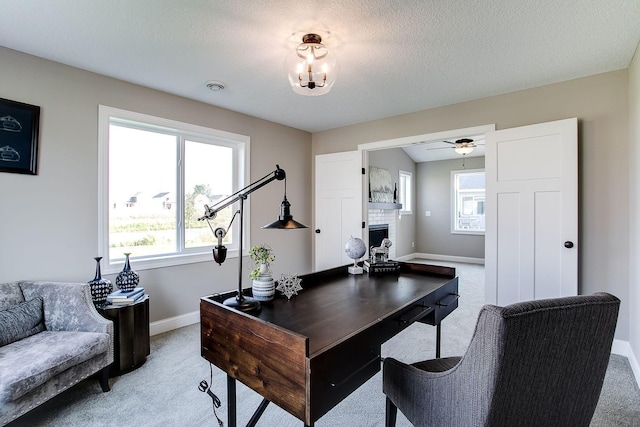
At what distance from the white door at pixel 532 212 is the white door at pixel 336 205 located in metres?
1.59

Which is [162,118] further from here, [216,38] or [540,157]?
[540,157]

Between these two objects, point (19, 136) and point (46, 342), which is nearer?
point (46, 342)

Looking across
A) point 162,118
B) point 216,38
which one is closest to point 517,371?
point 216,38

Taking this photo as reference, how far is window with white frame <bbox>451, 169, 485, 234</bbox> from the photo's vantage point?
7117mm

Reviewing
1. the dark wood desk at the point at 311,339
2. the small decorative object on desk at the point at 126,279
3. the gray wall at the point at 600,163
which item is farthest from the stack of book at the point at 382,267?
the small decorative object on desk at the point at 126,279

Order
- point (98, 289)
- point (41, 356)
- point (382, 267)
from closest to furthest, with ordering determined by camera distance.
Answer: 1. point (41, 356)
2. point (382, 267)
3. point (98, 289)

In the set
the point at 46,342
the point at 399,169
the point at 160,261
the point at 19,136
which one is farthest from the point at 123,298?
the point at 399,169

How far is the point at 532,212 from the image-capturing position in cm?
291

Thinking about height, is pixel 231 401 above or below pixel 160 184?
below

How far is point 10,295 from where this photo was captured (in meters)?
2.08

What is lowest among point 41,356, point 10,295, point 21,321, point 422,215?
point 41,356

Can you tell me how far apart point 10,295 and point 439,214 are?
7.49 meters

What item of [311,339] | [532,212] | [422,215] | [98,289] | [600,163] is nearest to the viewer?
[311,339]

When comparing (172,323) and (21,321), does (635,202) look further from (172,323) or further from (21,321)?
(21,321)
